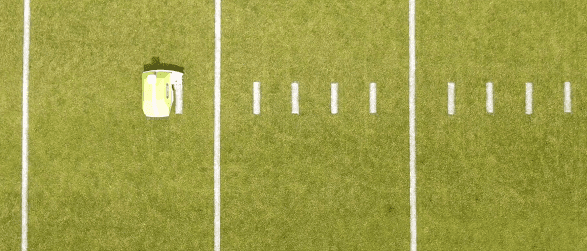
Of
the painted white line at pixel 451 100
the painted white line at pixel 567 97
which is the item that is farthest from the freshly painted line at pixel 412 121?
the painted white line at pixel 567 97

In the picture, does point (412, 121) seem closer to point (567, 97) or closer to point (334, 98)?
point (334, 98)

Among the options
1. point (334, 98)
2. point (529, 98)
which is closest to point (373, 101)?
point (334, 98)

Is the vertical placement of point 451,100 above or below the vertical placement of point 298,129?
above

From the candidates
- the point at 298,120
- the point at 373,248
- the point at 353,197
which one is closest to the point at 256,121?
the point at 298,120

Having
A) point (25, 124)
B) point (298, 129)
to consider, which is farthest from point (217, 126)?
point (25, 124)

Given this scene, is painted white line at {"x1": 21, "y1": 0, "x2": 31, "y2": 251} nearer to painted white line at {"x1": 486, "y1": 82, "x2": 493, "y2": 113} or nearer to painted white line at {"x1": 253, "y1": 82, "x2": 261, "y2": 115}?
painted white line at {"x1": 253, "y1": 82, "x2": 261, "y2": 115}

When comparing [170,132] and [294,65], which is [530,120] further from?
[170,132]

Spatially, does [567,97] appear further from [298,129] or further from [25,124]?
[25,124]
